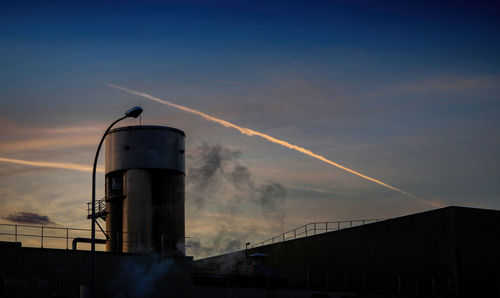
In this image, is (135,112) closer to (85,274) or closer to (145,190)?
(85,274)

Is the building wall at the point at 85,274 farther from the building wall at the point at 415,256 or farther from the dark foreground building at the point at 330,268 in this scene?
the building wall at the point at 415,256

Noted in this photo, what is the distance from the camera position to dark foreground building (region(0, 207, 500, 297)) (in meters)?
40.5

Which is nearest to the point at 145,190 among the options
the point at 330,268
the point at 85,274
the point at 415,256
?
the point at 85,274

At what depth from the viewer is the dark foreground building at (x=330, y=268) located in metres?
40.5

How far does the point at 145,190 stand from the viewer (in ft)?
164

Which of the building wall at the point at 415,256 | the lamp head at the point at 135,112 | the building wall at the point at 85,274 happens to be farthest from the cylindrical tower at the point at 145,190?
the lamp head at the point at 135,112

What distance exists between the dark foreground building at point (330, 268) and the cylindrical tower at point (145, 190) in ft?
13.0

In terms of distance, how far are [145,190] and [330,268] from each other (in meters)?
20.3

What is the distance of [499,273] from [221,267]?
2399 centimetres

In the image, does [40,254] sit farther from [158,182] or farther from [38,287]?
[158,182]

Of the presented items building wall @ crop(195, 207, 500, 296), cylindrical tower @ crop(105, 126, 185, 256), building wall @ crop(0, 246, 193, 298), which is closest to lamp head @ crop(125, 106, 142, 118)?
building wall @ crop(0, 246, 193, 298)

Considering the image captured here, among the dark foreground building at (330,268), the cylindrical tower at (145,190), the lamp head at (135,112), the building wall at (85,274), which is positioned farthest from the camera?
the cylindrical tower at (145,190)

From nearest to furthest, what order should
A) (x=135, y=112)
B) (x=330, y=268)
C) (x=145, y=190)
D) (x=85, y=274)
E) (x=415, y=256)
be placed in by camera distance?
1. (x=135, y=112)
2. (x=85, y=274)
3. (x=145, y=190)
4. (x=415, y=256)
5. (x=330, y=268)

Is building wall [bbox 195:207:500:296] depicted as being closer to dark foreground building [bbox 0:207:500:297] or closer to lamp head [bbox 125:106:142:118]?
dark foreground building [bbox 0:207:500:297]
